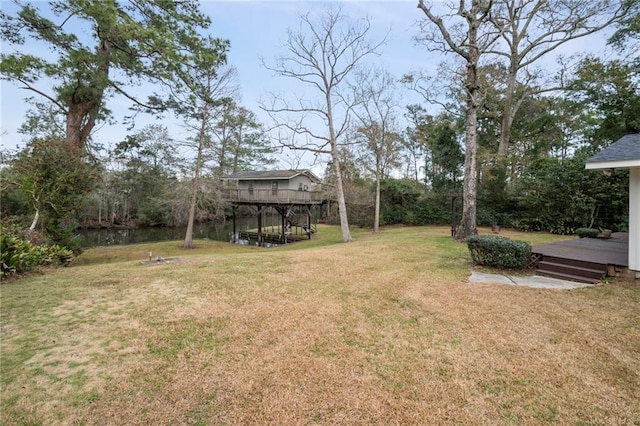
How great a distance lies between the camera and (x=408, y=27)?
41.3ft

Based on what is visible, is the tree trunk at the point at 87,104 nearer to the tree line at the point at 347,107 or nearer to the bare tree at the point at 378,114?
the tree line at the point at 347,107

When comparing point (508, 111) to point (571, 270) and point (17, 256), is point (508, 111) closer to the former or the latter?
point (571, 270)

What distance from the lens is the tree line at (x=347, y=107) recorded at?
957 centimetres

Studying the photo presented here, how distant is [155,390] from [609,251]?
1040 centimetres

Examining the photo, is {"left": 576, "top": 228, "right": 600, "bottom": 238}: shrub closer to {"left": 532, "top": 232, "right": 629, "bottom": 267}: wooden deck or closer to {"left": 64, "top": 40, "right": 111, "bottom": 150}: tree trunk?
{"left": 532, "top": 232, "right": 629, "bottom": 267}: wooden deck

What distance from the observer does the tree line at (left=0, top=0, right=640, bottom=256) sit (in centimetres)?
957

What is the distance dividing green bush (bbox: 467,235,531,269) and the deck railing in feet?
46.9

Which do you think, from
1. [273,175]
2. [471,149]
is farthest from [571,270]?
[273,175]

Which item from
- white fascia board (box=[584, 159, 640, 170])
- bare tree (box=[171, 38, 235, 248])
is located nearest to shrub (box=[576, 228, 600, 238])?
white fascia board (box=[584, 159, 640, 170])

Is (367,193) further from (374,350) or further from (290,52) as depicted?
(374,350)

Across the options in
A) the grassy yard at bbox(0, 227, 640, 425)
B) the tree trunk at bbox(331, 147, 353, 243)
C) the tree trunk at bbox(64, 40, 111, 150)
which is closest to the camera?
the grassy yard at bbox(0, 227, 640, 425)

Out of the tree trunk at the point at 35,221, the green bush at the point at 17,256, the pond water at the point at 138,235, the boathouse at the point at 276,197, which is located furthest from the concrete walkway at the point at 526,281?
the pond water at the point at 138,235

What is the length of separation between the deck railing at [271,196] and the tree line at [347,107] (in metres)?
1.29

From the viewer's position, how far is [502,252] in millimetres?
6680
